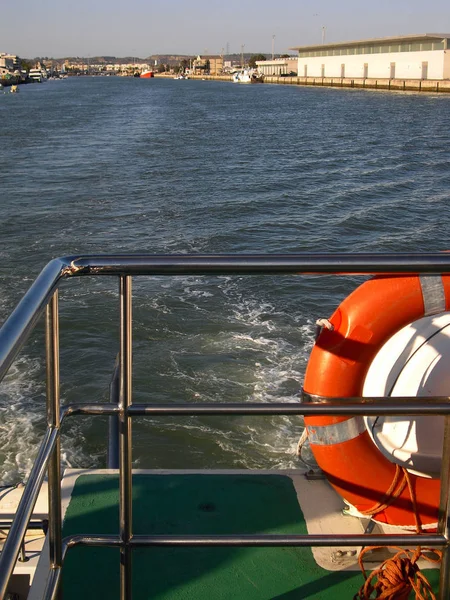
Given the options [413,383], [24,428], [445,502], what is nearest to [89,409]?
[445,502]

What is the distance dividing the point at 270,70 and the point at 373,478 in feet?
388

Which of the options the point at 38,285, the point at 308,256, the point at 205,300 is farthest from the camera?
the point at 205,300

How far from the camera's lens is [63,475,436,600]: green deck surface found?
2207mm

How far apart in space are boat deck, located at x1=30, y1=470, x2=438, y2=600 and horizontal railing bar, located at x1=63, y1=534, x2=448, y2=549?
1.28 feet

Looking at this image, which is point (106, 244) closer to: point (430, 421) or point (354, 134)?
point (430, 421)

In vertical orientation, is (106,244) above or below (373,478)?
below

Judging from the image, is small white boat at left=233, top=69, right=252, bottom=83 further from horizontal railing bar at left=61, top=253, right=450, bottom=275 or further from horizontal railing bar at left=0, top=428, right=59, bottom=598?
horizontal railing bar at left=0, top=428, right=59, bottom=598

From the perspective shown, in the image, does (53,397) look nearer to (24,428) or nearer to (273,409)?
(273,409)

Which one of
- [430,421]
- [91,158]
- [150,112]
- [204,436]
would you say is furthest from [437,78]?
[430,421]

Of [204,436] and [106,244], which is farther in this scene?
[106,244]

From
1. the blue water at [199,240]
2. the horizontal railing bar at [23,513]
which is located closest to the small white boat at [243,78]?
the blue water at [199,240]

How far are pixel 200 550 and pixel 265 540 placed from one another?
0.69m

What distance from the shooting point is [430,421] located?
245 centimetres

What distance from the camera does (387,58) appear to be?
67062 mm
